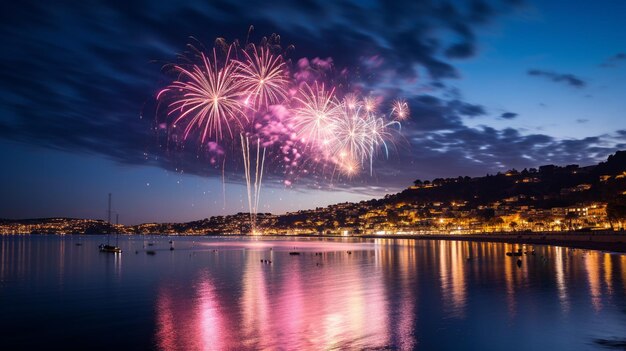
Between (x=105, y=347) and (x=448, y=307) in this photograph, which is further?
(x=448, y=307)

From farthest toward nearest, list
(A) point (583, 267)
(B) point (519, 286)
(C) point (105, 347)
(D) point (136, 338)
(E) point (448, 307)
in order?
(A) point (583, 267)
(B) point (519, 286)
(E) point (448, 307)
(D) point (136, 338)
(C) point (105, 347)

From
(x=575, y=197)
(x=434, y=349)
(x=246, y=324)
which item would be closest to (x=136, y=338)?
(x=246, y=324)

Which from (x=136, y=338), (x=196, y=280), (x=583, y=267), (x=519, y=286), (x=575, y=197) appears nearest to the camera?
(x=136, y=338)

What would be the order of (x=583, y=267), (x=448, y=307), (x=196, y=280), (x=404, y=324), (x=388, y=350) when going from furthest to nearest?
(x=583, y=267) < (x=196, y=280) < (x=448, y=307) < (x=404, y=324) < (x=388, y=350)

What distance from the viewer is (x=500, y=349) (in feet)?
63.3

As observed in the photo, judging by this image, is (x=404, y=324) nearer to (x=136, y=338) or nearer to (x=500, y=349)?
(x=500, y=349)

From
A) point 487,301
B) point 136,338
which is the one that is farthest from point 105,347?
point 487,301

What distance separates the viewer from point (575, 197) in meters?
200

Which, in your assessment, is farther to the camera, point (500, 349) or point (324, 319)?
point (324, 319)

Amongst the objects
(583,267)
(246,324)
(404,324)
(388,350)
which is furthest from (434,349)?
(583,267)

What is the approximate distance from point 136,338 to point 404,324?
12.0 m

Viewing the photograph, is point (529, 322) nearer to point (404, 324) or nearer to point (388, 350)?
point (404, 324)

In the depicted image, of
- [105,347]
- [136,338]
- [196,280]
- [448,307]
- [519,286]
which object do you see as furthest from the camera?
[196,280]

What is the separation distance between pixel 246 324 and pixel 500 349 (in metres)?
11.5
